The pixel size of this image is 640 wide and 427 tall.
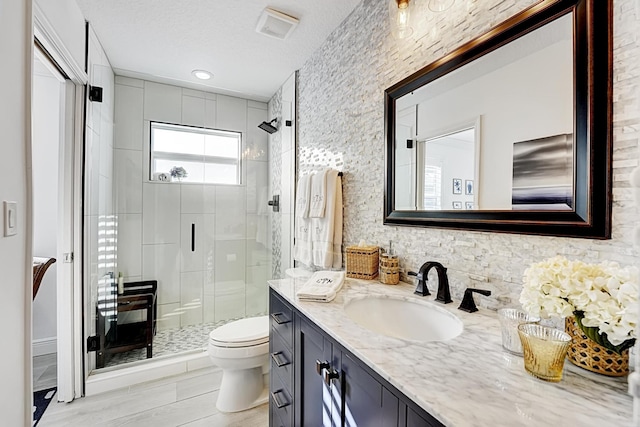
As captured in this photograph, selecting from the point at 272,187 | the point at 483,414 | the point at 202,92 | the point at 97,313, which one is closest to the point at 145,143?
the point at 202,92

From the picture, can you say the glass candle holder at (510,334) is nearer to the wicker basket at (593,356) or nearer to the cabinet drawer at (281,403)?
the wicker basket at (593,356)

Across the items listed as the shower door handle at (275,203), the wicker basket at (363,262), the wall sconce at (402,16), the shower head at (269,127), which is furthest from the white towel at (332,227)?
the shower head at (269,127)

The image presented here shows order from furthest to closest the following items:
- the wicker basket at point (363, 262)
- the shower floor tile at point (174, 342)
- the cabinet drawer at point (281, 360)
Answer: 1. the shower floor tile at point (174, 342)
2. the wicker basket at point (363, 262)
3. the cabinet drawer at point (281, 360)

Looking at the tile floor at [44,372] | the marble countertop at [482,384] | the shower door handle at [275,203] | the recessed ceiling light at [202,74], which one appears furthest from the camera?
the shower door handle at [275,203]

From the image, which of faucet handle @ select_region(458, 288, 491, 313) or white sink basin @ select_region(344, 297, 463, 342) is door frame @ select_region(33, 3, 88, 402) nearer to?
white sink basin @ select_region(344, 297, 463, 342)

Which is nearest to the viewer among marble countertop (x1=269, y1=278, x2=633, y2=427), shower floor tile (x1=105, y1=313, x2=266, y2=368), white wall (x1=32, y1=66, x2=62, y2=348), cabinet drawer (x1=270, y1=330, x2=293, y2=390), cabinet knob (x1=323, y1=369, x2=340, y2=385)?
marble countertop (x1=269, y1=278, x2=633, y2=427)

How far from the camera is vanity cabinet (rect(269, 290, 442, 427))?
0.71 metres

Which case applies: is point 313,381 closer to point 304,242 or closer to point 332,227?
point 332,227

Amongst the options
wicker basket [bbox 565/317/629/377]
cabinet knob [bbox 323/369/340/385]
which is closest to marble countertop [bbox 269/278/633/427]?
wicker basket [bbox 565/317/629/377]

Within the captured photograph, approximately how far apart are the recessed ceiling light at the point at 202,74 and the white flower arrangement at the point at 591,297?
9.27ft

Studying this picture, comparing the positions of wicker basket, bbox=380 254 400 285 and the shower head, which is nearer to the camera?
wicker basket, bbox=380 254 400 285

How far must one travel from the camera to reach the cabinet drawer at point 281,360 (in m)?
1.29

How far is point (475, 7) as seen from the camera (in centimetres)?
114

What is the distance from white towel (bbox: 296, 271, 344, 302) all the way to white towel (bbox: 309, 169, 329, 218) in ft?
1.79
